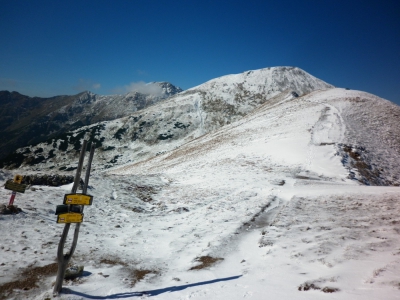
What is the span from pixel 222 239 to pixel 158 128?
269 ft

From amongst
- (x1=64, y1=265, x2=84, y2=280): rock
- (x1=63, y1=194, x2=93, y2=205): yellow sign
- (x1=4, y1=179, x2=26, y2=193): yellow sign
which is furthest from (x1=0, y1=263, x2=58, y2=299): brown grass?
(x1=4, y1=179, x2=26, y2=193): yellow sign

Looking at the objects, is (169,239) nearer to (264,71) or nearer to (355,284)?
(355,284)

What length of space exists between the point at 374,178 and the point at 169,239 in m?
22.9

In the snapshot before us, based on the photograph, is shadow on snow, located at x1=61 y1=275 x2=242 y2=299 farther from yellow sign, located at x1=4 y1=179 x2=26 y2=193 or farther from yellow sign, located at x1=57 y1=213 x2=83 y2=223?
yellow sign, located at x1=4 y1=179 x2=26 y2=193

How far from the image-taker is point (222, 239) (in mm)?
10648

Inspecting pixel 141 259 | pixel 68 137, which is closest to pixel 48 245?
pixel 141 259

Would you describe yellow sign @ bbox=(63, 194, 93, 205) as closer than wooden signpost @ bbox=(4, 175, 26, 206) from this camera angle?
Yes

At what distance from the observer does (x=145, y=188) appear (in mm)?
20422

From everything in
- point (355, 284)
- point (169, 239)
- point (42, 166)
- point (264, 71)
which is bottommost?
point (42, 166)

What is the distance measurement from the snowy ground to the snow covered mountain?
5884cm

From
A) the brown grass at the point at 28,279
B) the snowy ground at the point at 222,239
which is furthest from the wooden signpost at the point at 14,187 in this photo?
the brown grass at the point at 28,279

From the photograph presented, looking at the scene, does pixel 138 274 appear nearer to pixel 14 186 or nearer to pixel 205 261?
pixel 205 261

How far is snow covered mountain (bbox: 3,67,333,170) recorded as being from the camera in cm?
7681

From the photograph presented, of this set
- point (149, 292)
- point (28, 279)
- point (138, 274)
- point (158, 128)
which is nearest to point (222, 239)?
point (138, 274)
